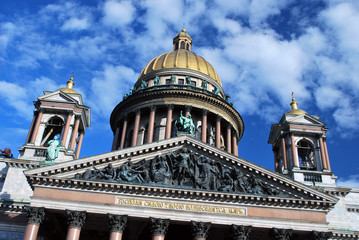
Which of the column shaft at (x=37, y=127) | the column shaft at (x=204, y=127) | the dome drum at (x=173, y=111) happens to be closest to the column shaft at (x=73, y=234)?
the column shaft at (x=37, y=127)

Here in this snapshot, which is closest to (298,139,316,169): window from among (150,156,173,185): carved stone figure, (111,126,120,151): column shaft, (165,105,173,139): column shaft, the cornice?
the cornice

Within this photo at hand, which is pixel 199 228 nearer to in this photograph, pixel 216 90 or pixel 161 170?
pixel 161 170

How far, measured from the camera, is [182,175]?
23219mm

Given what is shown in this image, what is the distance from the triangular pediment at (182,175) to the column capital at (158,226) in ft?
5.69

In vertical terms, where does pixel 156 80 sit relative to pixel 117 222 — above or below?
A: above

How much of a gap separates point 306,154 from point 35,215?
23966 mm

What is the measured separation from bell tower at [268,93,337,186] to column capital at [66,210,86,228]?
16800 mm

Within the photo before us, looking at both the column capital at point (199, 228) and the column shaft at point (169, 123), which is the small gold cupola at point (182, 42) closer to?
the column shaft at point (169, 123)

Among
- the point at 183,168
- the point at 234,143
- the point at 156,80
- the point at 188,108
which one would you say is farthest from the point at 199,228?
the point at 156,80

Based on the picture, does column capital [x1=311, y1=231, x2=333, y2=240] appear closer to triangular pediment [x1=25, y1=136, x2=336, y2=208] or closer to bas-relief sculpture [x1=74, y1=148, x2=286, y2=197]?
triangular pediment [x1=25, y1=136, x2=336, y2=208]

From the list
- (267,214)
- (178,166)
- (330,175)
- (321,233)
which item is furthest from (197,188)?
(330,175)

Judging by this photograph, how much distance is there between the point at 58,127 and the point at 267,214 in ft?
68.3

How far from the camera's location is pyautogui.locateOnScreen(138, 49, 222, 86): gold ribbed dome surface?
45.9 metres

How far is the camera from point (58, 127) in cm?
3419
